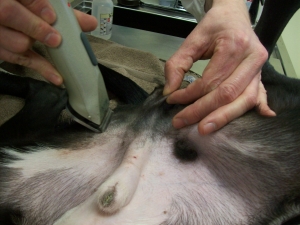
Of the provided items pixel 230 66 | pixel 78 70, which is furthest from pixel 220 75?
pixel 78 70

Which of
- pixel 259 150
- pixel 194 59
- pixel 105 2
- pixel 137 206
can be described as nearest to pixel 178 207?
pixel 137 206

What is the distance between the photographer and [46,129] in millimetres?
832

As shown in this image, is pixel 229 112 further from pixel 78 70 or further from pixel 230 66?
pixel 78 70

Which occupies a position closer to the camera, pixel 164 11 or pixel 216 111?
pixel 216 111

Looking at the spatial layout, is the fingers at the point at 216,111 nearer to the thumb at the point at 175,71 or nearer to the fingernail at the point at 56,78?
the thumb at the point at 175,71

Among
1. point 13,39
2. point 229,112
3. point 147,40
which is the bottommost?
point 147,40

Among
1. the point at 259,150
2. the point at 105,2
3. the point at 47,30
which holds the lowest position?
the point at 105,2

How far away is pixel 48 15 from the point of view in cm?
51

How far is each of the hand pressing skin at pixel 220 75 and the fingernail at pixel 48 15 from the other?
314 millimetres

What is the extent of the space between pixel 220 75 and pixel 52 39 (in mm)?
355

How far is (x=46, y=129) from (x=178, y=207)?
392 millimetres

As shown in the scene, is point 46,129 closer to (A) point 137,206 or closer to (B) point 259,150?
(A) point 137,206

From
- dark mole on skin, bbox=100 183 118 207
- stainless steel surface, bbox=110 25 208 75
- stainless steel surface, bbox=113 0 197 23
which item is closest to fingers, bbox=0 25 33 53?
dark mole on skin, bbox=100 183 118 207

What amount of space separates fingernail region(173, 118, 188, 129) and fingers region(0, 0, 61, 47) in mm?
297
